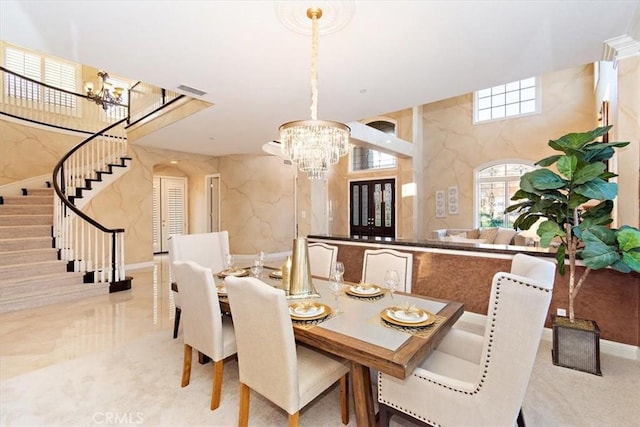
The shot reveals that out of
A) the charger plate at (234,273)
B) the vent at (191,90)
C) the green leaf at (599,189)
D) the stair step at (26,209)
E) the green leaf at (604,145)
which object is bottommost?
the charger plate at (234,273)

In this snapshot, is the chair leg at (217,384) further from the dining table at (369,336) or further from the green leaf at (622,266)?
the green leaf at (622,266)

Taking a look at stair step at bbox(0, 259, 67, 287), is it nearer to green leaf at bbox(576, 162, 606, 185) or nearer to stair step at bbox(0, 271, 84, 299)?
stair step at bbox(0, 271, 84, 299)

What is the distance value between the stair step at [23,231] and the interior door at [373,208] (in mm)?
7642

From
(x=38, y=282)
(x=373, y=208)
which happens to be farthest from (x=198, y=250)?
(x=373, y=208)

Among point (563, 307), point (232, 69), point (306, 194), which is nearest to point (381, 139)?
point (306, 194)

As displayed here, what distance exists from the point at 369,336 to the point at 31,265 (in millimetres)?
5300

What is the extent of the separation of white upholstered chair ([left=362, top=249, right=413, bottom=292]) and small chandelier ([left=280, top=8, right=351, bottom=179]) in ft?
3.34

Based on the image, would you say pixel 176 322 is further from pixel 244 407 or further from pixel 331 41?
pixel 331 41

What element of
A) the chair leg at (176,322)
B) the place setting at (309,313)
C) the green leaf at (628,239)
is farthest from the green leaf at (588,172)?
the chair leg at (176,322)

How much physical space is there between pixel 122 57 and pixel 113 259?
3.31 meters

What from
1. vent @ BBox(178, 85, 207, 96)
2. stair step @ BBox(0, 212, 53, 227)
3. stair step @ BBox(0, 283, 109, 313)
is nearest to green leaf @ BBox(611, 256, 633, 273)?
vent @ BBox(178, 85, 207, 96)

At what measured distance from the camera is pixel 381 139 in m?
6.42

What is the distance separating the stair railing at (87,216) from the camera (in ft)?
15.3

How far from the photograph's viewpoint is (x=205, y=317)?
194cm
